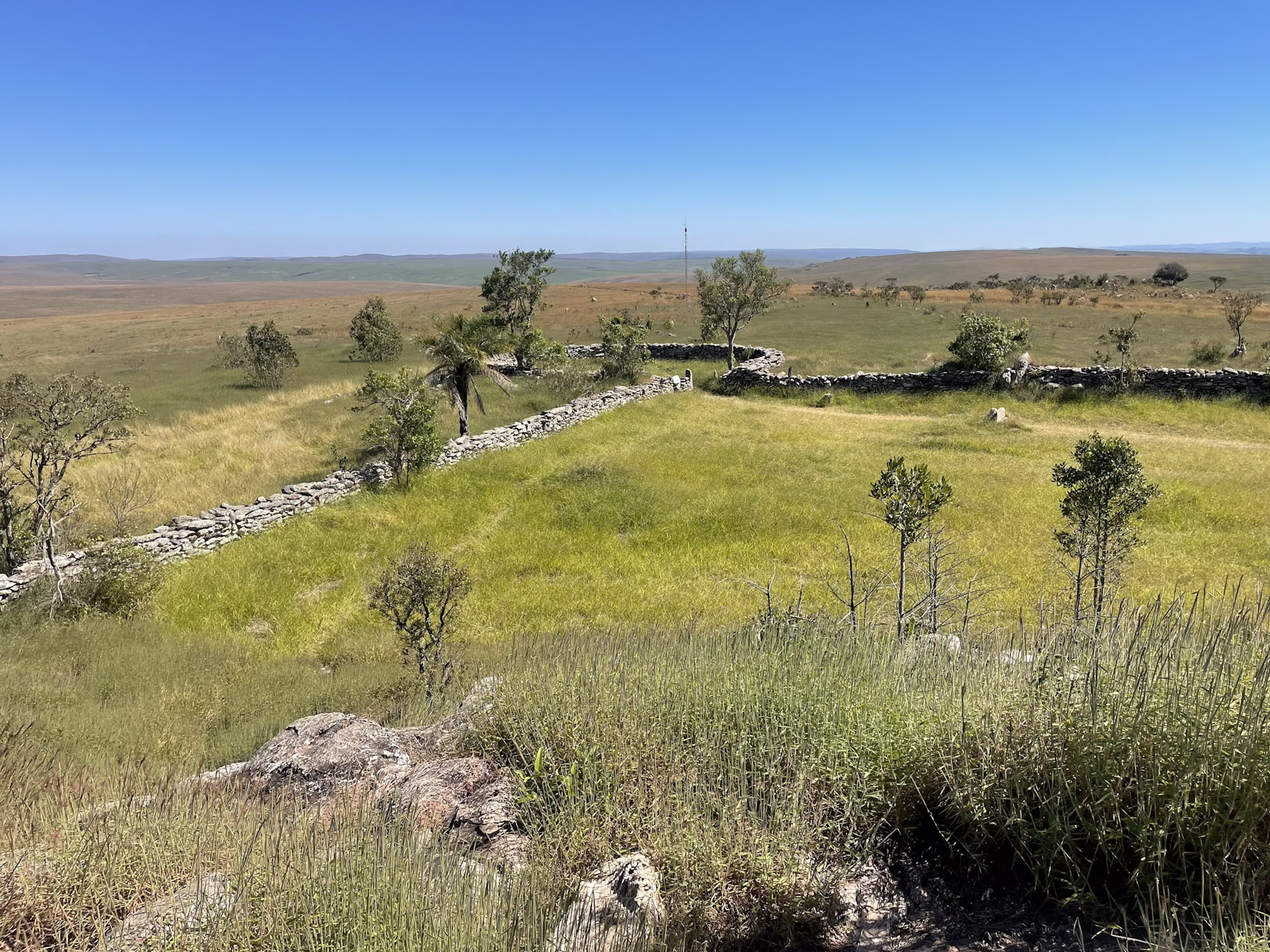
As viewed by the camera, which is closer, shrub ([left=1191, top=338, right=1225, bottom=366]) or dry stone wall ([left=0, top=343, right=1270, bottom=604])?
dry stone wall ([left=0, top=343, right=1270, bottom=604])

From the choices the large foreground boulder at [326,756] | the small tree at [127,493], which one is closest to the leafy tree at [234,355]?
the small tree at [127,493]

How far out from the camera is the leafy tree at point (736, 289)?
31.2 metres

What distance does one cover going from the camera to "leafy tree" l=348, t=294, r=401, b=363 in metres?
36.8

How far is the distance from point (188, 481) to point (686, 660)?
16.4 meters

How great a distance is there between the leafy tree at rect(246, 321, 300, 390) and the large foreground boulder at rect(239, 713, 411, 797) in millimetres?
28606

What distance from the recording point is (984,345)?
2666 centimetres

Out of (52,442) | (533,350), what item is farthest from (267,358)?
(52,442)

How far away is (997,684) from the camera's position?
14.0 feet

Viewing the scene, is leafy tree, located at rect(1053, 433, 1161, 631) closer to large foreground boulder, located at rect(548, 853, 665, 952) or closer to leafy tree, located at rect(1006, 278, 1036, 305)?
large foreground boulder, located at rect(548, 853, 665, 952)

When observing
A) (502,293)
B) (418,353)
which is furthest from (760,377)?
(418,353)

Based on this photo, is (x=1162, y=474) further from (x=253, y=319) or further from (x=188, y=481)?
(x=253, y=319)

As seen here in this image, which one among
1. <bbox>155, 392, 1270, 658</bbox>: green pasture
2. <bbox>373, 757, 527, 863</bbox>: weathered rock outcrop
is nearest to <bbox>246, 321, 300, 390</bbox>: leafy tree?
<bbox>155, 392, 1270, 658</bbox>: green pasture

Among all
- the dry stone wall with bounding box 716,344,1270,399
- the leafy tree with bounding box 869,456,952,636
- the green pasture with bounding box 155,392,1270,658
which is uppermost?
the dry stone wall with bounding box 716,344,1270,399

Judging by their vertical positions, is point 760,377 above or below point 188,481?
above
